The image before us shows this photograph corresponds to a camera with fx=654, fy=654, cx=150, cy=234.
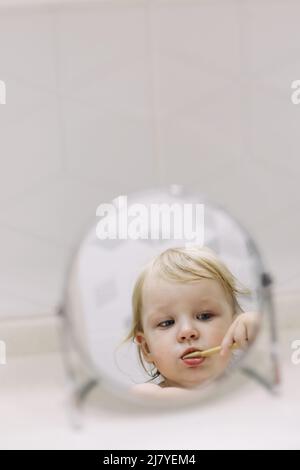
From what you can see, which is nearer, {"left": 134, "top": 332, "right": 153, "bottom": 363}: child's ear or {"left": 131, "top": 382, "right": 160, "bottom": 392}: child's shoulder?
{"left": 131, "top": 382, "right": 160, "bottom": 392}: child's shoulder

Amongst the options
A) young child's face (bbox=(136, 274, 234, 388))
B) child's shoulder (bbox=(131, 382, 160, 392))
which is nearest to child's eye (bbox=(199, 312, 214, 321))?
young child's face (bbox=(136, 274, 234, 388))

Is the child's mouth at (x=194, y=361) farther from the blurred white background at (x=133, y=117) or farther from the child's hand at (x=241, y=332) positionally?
the blurred white background at (x=133, y=117)

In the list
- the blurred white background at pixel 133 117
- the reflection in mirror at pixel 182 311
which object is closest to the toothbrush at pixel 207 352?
the reflection in mirror at pixel 182 311

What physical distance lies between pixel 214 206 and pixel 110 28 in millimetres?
306

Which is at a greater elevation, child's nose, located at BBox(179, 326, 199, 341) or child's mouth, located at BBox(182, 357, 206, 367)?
child's nose, located at BBox(179, 326, 199, 341)

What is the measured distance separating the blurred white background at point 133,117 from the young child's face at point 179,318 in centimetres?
12

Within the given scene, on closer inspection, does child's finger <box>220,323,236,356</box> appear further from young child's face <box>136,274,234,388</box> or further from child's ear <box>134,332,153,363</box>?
child's ear <box>134,332,153,363</box>

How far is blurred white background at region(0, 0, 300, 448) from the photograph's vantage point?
967 mm

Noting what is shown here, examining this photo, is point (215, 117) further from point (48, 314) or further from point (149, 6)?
point (48, 314)

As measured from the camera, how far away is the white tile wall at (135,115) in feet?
3.17

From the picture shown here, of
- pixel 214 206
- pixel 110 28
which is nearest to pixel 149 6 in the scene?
pixel 110 28

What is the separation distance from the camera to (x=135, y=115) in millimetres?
992

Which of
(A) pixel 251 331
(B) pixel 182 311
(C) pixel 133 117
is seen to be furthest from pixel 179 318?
(C) pixel 133 117

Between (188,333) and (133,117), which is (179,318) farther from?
(133,117)
